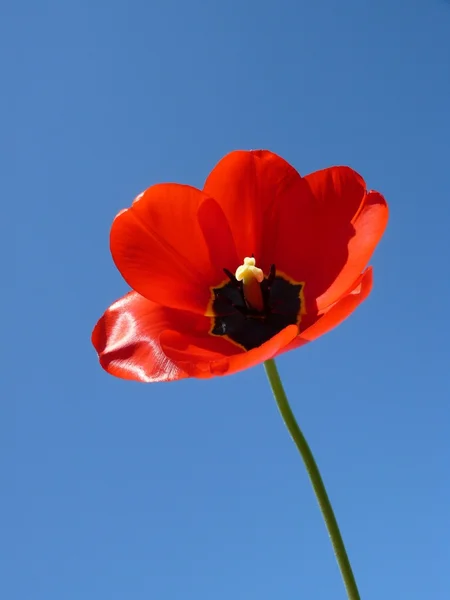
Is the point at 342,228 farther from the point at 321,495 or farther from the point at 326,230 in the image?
the point at 321,495

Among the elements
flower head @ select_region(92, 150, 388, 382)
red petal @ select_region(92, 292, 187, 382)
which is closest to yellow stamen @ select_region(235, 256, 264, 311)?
flower head @ select_region(92, 150, 388, 382)

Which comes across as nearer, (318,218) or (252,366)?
(252,366)

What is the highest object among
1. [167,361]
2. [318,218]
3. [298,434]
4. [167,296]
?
[318,218]

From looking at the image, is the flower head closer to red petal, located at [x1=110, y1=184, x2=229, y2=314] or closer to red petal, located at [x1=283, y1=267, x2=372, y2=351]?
red petal, located at [x1=110, y1=184, x2=229, y2=314]

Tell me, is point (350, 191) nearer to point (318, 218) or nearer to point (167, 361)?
point (318, 218)

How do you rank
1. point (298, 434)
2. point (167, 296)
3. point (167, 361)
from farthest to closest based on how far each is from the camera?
point (167, 296), point (167, 361), point (298, 434)

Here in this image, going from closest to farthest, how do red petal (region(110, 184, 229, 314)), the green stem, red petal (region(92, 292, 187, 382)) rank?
the green stem < red petal (region(92, 292, 187, 382)) < red petal (region(110, 184, 229, 314))

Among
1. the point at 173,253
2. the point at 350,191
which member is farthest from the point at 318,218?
the point at 173,253

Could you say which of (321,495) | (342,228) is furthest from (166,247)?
(321,495)
